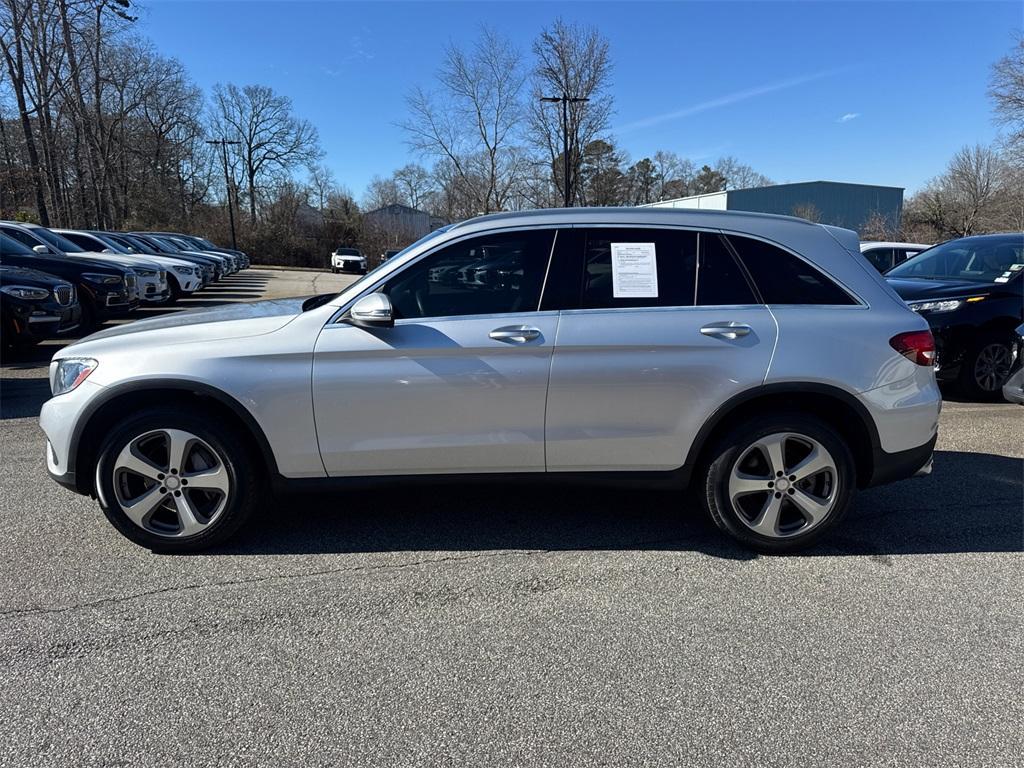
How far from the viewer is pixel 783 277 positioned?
135 inches

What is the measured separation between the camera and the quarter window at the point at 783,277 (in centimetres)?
342

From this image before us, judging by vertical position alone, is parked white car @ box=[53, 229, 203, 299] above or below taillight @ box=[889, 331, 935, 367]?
above

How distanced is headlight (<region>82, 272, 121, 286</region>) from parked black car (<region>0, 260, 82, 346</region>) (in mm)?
1693

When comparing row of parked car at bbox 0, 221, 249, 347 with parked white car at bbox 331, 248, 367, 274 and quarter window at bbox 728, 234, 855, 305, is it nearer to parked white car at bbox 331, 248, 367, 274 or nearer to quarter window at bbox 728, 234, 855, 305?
quarter window at bbox 728, 234, 855, 305

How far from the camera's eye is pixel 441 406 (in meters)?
3.28

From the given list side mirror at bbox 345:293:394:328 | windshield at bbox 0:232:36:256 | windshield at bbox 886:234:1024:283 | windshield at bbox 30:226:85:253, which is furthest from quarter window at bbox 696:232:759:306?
windshield at bbox 30:226:85:253

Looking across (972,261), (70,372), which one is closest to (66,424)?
(70,372)

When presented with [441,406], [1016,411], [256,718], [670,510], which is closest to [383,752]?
[256,718]

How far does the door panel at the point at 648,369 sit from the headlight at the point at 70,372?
239cm

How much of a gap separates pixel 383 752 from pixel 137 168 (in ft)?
198

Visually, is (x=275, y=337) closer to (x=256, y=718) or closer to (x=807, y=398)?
(x=256, y=718)

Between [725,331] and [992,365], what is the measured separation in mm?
5325

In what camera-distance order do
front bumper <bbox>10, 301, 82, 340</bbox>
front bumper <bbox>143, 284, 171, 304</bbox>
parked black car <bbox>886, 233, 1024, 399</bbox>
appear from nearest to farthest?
parked black car <bbox>886, 233, 1024, 399</bbox> → front bumper <bbox>10, 301, 82, 340</bbox> → front bumper <bbox>143, 284, 171, 304</bbox>

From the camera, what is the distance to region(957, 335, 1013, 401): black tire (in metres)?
6.78
